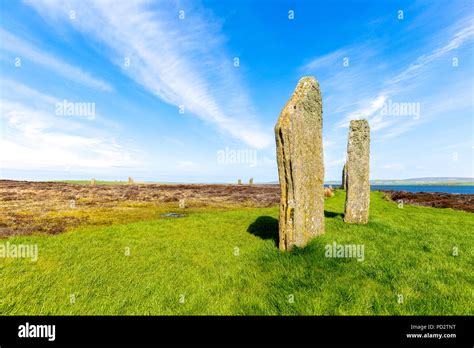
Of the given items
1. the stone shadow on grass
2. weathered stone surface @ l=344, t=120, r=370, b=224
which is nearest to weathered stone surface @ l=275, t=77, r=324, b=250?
the stone shadow on grass

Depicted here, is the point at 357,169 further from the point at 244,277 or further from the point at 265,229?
the point at 244,277

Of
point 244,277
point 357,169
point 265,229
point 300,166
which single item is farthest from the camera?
point 357,169

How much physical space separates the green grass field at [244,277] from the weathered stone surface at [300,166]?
0.69m

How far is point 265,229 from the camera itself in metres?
11.5

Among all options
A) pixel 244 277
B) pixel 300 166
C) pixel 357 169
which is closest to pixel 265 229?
pixel 300 166

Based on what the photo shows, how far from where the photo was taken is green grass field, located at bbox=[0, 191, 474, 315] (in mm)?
4758

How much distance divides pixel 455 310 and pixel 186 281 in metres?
5.94

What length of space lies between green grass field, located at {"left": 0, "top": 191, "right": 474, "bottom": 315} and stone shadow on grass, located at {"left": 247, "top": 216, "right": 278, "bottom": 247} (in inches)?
14.0

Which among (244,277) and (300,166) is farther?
(300,166)

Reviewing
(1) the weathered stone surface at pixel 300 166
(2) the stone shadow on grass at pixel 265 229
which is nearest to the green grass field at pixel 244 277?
(2) the stone shadow on grass at pixel 265 229

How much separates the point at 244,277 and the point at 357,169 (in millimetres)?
9072

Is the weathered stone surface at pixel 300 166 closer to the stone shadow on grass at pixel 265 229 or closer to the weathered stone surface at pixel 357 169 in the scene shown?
the stone shadow on grass at pixel 265 229

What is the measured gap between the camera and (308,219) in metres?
8.11

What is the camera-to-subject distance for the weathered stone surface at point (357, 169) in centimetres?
1192
